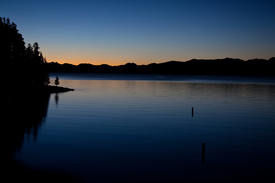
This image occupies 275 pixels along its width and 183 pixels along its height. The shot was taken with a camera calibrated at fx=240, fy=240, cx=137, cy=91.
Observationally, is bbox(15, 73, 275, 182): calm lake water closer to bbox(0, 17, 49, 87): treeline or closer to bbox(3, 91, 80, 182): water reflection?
bbox(3, 91, 80, 182): water reflection

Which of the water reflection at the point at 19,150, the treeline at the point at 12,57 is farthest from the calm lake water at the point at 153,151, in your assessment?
the treeline at the point at 12,57

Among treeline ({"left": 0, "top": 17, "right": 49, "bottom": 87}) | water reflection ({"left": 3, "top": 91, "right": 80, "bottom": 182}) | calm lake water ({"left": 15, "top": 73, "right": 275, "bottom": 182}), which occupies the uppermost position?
treeline ({"left": 0, "top": 17, "right": 49, "bottom": 87})

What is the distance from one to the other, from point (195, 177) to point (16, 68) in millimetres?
59884

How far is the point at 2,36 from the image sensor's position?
57.4m

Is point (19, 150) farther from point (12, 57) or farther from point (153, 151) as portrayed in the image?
point (12, 57)

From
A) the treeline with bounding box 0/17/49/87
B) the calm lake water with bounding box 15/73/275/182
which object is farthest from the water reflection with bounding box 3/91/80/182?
the treeline with bounding box 0/17/49/87

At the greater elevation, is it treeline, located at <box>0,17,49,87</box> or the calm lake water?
treeline, located at <box>0,17,49,87</box>

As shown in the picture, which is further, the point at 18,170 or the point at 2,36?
the point at 2,36

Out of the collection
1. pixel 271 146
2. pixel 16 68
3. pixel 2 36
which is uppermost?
pixel 2 36

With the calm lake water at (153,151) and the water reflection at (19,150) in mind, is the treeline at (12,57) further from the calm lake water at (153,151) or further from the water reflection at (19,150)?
the calm lake water at (153,151)

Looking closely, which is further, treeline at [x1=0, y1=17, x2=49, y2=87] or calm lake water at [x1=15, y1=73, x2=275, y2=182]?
treeline at [x1=0, y1=17, x2=49, y2=87]

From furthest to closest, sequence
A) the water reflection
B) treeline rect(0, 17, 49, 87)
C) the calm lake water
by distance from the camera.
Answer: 1. treeline rect(0, 17, 49, 87)
2. the calm lake water
3. the water reflection

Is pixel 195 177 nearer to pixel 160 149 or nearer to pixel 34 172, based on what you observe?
pixel 160 149

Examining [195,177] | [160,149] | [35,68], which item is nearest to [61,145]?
[160,149]
